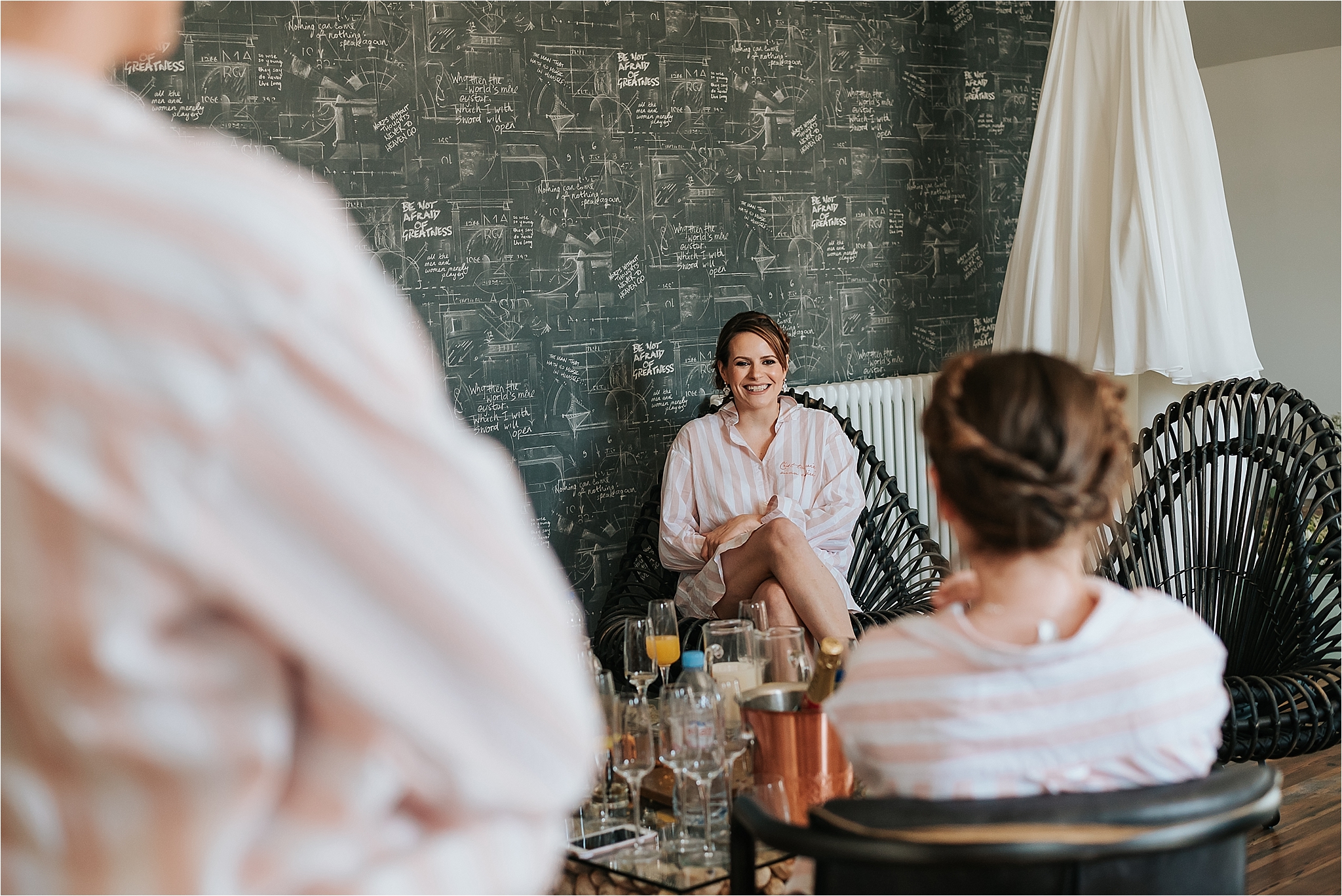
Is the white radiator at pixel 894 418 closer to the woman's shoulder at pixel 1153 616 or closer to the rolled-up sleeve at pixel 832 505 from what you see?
the rolled-up sleeve at pixel 832 505

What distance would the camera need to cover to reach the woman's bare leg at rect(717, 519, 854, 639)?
10.7 ft

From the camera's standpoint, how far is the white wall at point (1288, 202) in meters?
4.42

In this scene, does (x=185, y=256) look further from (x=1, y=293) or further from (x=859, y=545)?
(x=859, y=545)

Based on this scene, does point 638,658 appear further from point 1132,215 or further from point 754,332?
point 1132,215

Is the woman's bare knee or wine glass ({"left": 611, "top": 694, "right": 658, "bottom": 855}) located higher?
wine glass ({"left": 611, "top": 694, "right": 658, "bottom": 855})

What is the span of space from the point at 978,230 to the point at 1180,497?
2163mm

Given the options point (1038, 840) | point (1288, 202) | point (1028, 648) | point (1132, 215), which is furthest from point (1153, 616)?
point (1288, 202)

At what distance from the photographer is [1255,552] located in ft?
8.76

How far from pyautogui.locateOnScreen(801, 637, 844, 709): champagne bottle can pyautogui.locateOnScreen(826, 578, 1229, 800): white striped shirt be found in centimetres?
46

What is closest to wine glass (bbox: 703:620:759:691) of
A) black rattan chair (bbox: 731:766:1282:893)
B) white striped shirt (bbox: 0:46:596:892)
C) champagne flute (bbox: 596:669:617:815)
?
champagne flute (bbox: 596:669:617:815)

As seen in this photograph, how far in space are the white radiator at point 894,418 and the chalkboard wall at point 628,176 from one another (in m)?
0.16

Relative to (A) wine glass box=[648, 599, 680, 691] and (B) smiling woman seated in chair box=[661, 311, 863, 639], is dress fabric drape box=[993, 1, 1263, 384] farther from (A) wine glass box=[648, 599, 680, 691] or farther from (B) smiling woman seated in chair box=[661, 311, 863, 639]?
(A) wine glass box=[648, 599, 680, 691]

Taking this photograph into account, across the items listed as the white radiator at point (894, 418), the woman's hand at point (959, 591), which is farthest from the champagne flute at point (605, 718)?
the white radiator at point (894, 418)

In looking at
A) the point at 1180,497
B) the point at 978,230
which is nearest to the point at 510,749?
the point at 1180,497
